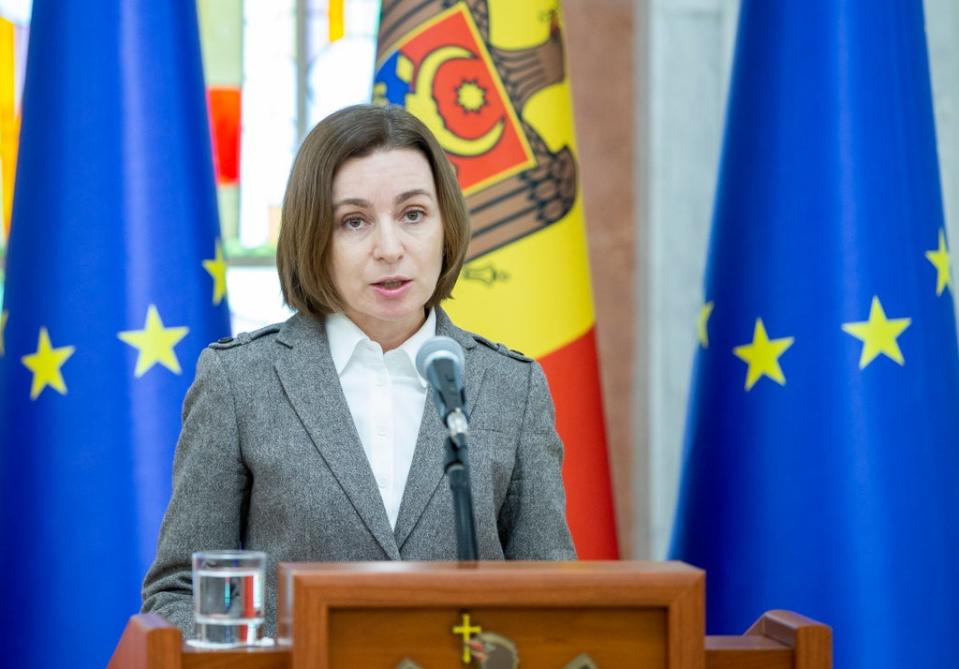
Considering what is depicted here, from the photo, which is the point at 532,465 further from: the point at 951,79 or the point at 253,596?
the point at 951,79

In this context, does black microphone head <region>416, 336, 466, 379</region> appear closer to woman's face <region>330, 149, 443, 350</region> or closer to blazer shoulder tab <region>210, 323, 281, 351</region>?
woman's face <region>330, 149, 443, 350</region>

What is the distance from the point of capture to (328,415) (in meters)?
1.75

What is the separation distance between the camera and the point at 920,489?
2484 millimetres

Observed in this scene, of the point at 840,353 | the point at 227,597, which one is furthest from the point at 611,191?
the point at 227,597

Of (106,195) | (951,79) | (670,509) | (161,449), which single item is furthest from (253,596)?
(951,79)

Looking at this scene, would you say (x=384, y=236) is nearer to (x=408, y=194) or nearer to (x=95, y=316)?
(x=408, y=194)

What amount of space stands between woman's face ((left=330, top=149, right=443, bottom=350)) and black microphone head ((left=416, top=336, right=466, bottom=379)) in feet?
1.39

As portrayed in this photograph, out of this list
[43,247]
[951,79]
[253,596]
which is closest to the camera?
[253,596]

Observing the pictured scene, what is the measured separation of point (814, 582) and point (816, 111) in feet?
3.12

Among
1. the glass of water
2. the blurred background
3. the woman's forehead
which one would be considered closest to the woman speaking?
the woman's forehead

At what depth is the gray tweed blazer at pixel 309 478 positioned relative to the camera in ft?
5.55

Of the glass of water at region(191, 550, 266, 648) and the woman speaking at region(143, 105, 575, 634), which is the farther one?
the woman speaking at region(143, 105, 575, 634)

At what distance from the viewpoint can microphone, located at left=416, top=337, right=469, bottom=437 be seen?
4.32 feet

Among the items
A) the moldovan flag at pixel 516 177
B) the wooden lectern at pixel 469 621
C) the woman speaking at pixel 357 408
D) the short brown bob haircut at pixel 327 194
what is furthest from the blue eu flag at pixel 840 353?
the wooden lectern at pixel 469 621
